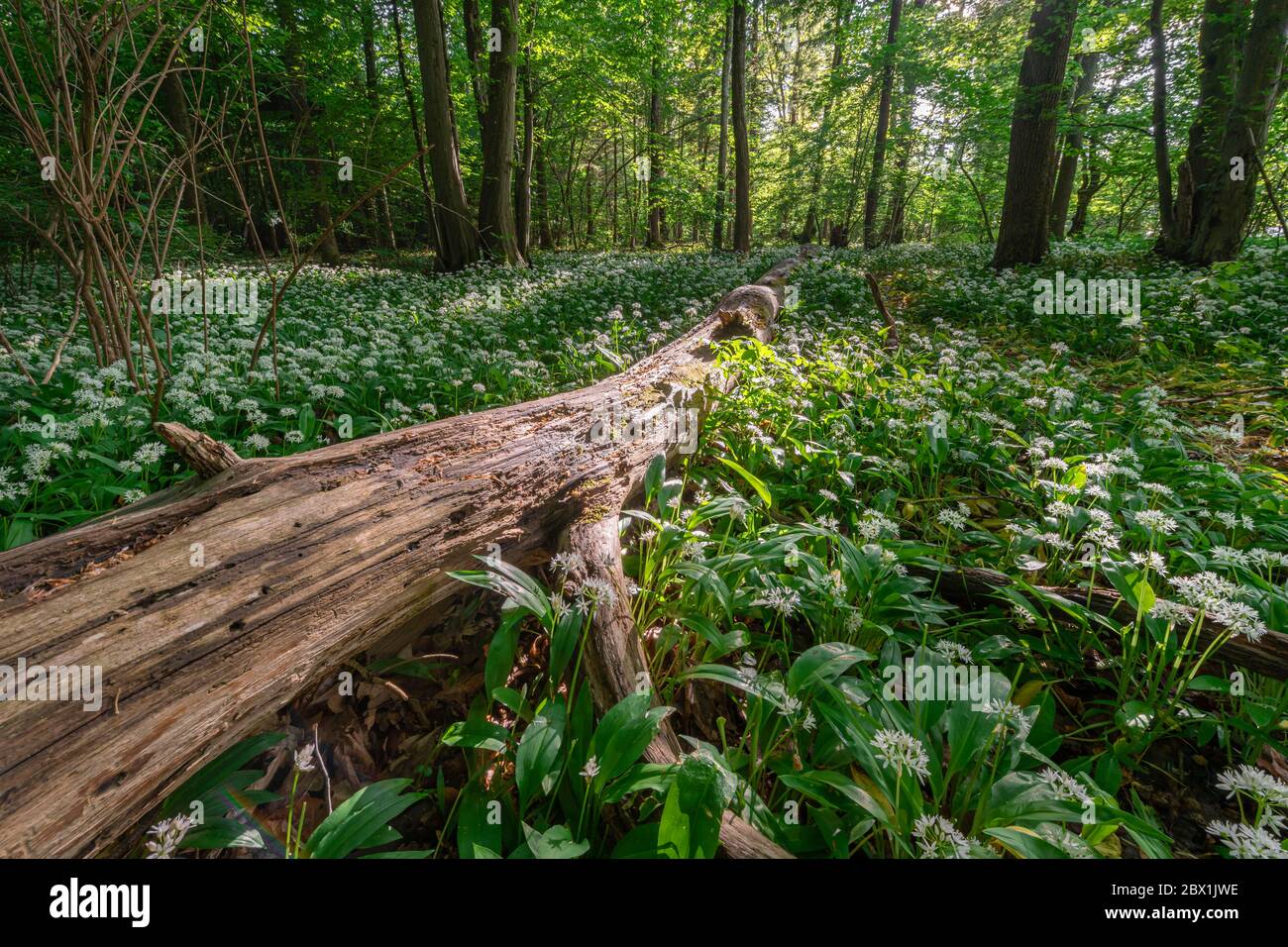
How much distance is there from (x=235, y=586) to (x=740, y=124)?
1498 centimetres

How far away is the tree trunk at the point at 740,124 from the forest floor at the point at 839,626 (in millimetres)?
10993

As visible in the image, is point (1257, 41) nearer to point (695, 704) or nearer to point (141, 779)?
point (695, 704)

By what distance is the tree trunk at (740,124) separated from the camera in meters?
12.6

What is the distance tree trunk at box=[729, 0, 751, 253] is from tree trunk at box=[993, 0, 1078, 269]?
6.13m

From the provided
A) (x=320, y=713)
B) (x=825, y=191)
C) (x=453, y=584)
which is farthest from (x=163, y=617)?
(x=825, y=191)

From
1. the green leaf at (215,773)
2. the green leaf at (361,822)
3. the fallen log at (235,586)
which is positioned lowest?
the green leaf at (361,822)

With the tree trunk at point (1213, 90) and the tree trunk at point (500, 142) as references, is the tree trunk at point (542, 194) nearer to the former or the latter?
the tree trunk at point (500, 142)

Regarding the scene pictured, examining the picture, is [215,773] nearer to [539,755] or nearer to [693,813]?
[539,755]

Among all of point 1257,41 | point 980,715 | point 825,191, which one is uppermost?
point 825,191

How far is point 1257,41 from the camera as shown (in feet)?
21.2

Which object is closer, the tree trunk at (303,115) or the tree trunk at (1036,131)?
the tree trunk at (1036,131)

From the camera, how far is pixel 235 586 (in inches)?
61.3

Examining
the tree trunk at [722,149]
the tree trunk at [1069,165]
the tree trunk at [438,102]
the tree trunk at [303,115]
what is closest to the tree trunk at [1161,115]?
the tree trunk at [1069,165]
